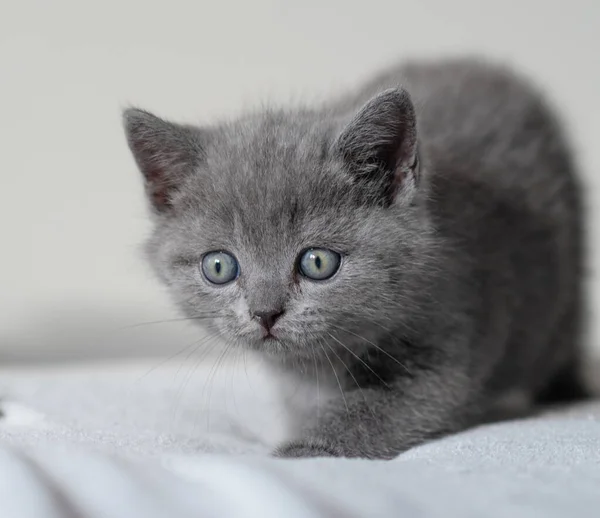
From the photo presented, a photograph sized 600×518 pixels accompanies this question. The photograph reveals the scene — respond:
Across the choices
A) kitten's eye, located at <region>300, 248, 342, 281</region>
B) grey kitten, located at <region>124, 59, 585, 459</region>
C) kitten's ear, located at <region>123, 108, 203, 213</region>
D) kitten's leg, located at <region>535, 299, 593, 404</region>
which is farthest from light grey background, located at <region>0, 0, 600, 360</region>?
kitten's eye, located at <region>300, 248, 342, 281</region>

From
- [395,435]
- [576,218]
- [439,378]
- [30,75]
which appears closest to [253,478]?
[395,435]

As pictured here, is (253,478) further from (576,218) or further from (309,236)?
(576,218)

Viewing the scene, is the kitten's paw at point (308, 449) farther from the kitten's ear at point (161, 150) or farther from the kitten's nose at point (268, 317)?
the kitten's ear at point (161, 150)

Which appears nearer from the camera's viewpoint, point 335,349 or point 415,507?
point 415,507

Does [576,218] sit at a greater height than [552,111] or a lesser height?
lesser

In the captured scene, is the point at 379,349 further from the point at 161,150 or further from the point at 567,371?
the point at 567,371
